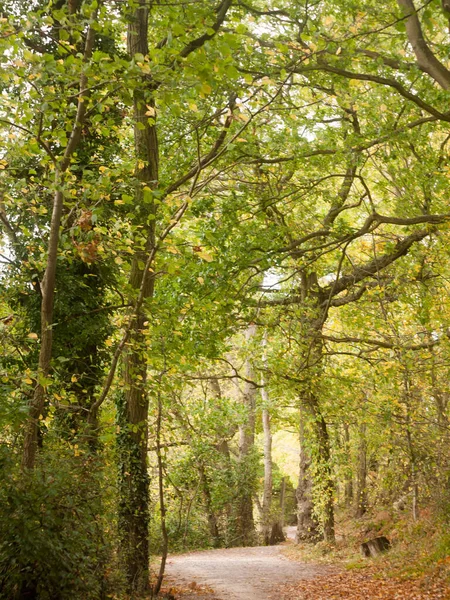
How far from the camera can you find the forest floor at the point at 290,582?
9.95m

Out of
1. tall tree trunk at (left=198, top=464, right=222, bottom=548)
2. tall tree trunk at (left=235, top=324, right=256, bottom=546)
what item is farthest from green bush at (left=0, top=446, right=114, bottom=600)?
tall tree trunk at (left=198, top=464, right=222, bottom=548)

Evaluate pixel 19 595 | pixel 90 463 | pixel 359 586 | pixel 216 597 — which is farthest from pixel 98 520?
pixel 359 586

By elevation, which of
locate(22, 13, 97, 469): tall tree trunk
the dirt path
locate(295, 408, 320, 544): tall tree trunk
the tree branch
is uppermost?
the tree branch

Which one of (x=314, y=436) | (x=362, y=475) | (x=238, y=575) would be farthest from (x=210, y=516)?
(x=238, y=575)

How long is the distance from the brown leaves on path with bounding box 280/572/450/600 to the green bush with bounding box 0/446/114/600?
4.99m

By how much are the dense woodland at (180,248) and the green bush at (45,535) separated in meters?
0.02

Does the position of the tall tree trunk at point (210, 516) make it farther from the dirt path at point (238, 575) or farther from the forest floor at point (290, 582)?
the forest floor at point (290, 582)

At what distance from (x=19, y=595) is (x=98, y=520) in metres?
1.74

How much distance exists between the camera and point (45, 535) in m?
5.83

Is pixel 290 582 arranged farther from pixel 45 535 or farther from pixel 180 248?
pixel 45 535

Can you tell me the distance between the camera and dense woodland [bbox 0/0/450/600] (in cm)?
637

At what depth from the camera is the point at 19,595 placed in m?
5.85

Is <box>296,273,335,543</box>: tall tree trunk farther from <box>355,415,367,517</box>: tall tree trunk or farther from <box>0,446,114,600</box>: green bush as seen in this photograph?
<box>0,446,114,600</box>: green bush

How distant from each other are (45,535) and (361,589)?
22.4ft
